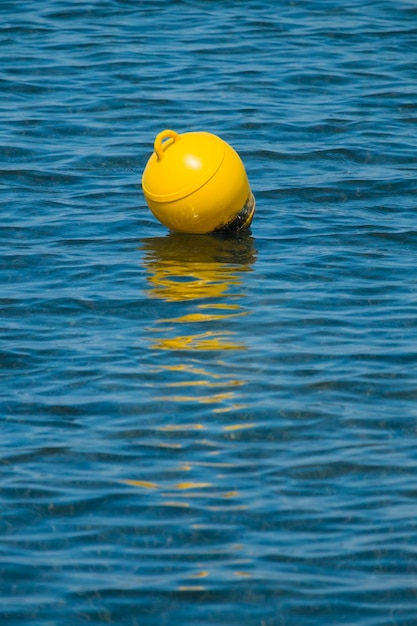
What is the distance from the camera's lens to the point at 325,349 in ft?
27.9

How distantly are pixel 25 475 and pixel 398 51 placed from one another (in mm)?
12318

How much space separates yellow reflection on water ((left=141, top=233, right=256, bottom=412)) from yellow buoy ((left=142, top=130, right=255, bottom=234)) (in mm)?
333

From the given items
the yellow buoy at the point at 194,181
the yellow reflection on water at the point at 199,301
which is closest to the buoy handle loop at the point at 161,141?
the yellow buoy at the point at 194,181

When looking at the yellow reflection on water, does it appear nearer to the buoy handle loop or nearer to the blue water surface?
the blue water surface

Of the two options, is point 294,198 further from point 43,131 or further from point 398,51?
point 398,51

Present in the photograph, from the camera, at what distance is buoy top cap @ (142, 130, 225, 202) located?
32.7 feet

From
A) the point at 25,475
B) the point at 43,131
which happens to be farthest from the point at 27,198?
the point at 25,475

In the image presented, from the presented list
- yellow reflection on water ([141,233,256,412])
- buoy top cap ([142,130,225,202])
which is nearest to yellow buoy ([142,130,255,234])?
buoy top cap ([142,130,225,202])

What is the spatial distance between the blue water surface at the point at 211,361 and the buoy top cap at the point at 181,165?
68 cm

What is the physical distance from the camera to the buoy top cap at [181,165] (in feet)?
32.7

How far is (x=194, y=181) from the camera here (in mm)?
9969

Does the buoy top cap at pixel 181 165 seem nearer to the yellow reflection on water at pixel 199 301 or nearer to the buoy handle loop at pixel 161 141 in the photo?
the buoy handle loop at pixel 161 141

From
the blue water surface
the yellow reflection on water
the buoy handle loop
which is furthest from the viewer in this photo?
the buoy handle loop

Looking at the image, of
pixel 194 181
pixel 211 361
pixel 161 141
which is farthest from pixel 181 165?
pixel 211 361
